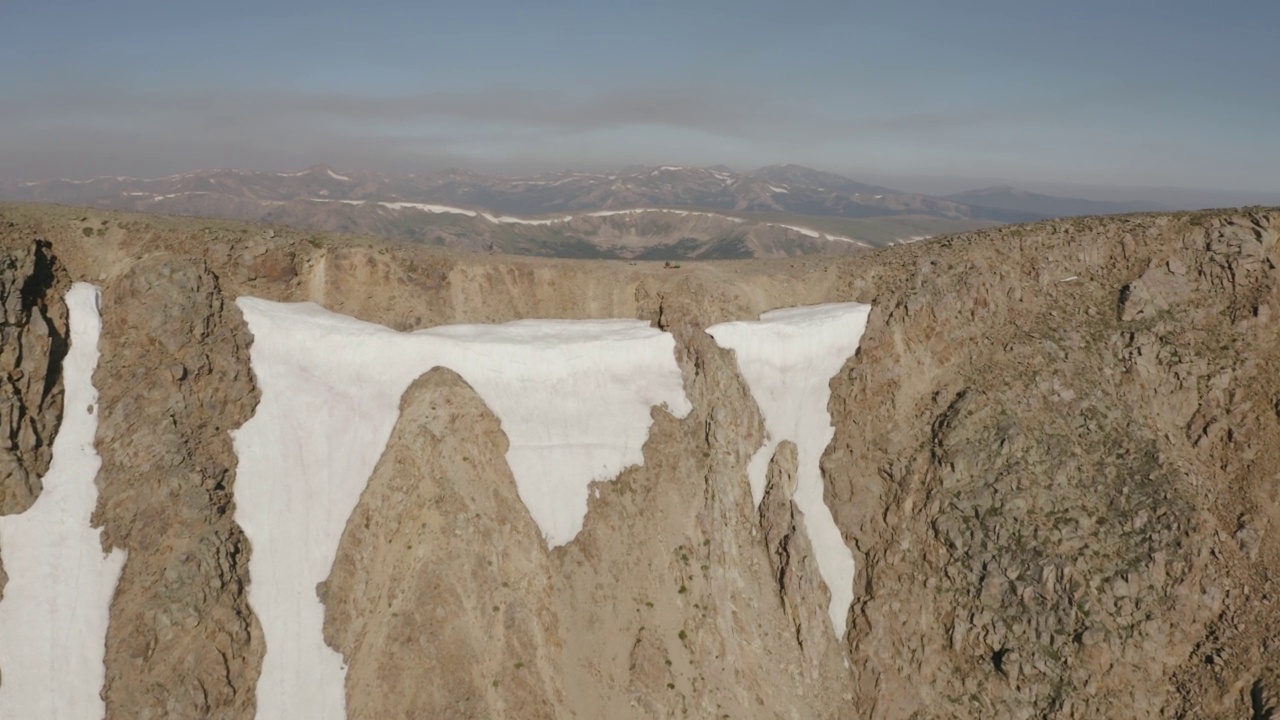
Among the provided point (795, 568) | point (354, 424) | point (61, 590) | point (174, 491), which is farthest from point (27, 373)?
point (795, 568)

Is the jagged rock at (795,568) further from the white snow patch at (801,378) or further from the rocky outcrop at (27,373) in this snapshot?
the rocky outcrop at (27,373)

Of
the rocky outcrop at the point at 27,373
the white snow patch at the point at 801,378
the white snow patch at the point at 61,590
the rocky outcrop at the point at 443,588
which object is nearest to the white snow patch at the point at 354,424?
the rocky outcrop at the point at 443,588

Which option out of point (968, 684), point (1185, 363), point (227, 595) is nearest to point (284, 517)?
point (227, 595)

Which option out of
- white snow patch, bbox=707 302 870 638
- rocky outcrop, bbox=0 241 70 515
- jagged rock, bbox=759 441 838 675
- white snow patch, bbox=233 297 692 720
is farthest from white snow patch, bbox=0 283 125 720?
white snow patch, bbox=707 302 870 638

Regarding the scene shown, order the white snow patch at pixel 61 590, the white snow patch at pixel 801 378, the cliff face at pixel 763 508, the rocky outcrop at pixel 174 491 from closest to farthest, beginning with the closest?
the white snow patch at pixel 61 590 < the rocky outcrop at pixel 174 491 < the cliff face at pixel 763 508 < the white snow patch at pixel 801 378

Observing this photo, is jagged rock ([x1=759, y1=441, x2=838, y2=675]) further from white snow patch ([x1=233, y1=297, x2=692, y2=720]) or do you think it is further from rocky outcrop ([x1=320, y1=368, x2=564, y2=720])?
rocky outcrop ([x1=320, y1=368, x2=564, y2=720])

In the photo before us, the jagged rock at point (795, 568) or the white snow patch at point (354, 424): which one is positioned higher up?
the white snow patch at point (354, 424)
